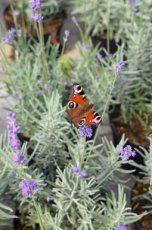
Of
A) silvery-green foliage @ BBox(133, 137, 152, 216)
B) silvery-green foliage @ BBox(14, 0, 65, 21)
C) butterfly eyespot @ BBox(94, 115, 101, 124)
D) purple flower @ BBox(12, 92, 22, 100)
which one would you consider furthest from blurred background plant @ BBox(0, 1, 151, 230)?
silvery-green foliage @ BBox(14, 0, 65, 21)

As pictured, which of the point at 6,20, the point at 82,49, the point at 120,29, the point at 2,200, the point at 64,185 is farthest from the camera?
the point at 6,20

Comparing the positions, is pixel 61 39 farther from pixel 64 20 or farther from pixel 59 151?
pixel 59 151

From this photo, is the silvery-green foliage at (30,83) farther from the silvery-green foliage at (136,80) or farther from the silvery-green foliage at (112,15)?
the silvery-green foliage at (112,15)

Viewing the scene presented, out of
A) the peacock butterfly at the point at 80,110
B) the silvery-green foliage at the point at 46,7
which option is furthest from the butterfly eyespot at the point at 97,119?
the silvery-green foliage at the point at 46,7

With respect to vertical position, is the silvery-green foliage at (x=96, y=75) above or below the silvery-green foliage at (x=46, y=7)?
below

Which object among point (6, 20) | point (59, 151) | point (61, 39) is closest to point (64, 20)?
point (61, 39)

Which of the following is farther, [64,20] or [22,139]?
[64,20]

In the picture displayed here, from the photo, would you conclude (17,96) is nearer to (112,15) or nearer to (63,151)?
(63,151)
